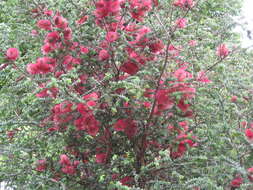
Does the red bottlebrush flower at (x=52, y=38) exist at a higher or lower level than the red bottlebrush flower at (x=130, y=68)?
higher

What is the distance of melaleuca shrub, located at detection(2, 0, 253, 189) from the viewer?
2.24 metres

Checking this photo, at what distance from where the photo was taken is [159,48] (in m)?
2.41

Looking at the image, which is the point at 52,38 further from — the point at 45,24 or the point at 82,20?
the point at 82,20

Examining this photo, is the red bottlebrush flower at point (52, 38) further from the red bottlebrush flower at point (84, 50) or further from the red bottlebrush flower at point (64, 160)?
the red bottlebrush flower at point (64, 160)

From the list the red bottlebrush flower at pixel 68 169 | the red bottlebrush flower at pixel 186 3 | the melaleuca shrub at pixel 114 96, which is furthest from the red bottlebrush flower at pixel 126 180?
the red bottlebrush flower at pixel 186 3

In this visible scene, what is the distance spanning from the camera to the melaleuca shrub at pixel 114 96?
2.24 m

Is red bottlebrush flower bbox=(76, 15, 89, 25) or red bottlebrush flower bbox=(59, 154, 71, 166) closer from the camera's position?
red bottlebrush flower bbox=(59, 154, 71, 166)

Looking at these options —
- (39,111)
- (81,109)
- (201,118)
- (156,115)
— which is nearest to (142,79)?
(156,115)

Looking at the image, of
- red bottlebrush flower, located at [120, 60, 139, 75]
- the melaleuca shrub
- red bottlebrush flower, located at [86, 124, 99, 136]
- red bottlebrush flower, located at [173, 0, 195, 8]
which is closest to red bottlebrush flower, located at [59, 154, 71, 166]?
the melaleuca shrub

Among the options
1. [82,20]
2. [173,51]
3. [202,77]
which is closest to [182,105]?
[202,77]

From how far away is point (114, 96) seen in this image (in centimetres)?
238

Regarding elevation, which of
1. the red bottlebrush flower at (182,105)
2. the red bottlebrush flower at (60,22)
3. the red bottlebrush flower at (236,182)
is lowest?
the red bottlebrush flower at (236,182)

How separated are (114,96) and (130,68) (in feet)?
0.79

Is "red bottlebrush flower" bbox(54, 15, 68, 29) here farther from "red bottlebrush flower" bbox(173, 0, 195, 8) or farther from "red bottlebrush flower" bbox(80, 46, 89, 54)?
"red bottlebrush flower" bbox(173, 0, 195, 8)
